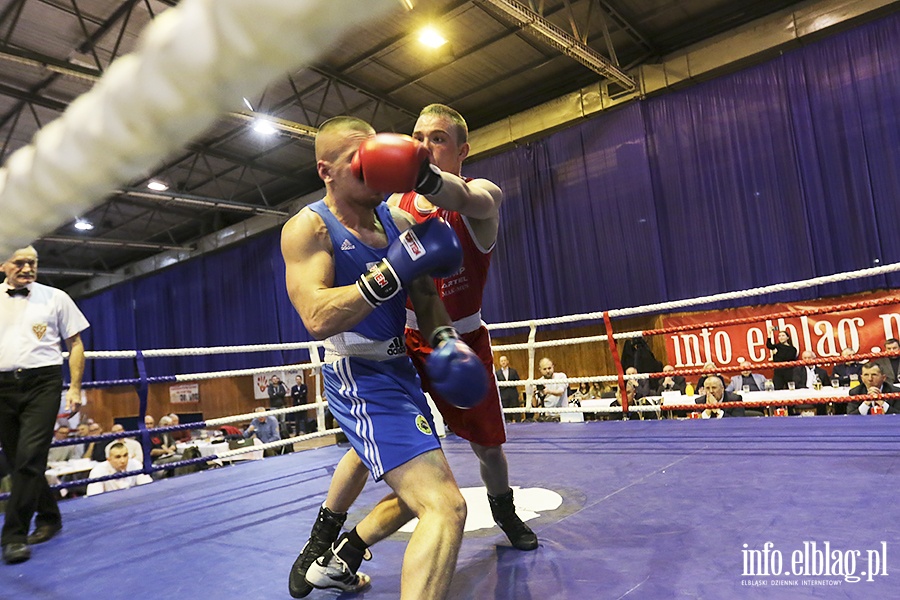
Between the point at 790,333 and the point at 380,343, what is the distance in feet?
22.1

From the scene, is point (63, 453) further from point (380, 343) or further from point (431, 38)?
point (431, 38)

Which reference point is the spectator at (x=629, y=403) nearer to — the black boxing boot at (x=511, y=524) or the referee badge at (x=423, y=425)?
the black boxing boot at (x=511, y=524)

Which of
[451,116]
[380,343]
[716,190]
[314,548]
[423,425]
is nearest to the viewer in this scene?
[423,425]

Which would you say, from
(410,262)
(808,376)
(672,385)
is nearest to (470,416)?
(410,262)

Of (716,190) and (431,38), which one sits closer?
(431,38)

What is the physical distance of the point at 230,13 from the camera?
1.56 ft

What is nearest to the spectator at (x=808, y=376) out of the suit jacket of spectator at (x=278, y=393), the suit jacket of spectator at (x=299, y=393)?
the suit jacket of spectator at (x=299, y=393)

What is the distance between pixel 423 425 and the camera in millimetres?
1339

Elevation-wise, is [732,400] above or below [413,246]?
below

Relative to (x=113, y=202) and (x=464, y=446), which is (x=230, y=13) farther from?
(x=113, y=202)

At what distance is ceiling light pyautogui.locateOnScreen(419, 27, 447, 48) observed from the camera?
6.86 m

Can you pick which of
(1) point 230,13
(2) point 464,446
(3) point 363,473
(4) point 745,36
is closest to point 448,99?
(4) point 745,36

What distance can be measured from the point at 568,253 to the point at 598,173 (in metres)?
1.14

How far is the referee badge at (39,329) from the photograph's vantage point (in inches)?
97.7
